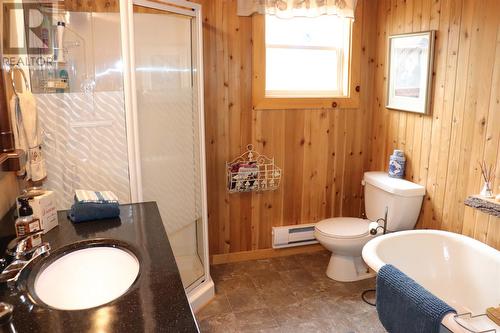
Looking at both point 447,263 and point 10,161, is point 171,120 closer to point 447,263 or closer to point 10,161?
point 10,161

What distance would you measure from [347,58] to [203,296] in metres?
2.19

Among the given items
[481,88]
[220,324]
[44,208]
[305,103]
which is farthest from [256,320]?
[481,88]

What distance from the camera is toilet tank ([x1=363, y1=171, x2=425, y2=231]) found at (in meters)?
2.77

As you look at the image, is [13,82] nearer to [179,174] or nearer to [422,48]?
[179,174]

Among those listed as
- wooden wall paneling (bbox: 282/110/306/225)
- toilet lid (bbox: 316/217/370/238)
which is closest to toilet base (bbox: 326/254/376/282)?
toilet lid (bbox: 316/217/370/238)

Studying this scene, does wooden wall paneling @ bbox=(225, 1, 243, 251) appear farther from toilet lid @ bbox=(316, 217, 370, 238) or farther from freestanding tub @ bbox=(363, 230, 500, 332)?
freestanding tub @ bbox=(363, 230, 500, 332)

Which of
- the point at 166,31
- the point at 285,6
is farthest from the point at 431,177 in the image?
the point at 166,31

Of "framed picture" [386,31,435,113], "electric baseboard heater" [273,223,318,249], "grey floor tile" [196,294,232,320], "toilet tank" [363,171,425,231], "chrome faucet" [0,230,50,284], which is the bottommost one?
"grey floor tile" [196,294,232,320]

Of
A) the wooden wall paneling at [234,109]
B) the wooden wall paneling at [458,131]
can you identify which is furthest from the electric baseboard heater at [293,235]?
the wooden wall paneling at [458,131]

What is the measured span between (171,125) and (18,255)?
4.74ft

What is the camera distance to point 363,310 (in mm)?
2652

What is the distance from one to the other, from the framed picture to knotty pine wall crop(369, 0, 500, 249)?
0.05 metres

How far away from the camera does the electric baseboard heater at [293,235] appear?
3.35 meters

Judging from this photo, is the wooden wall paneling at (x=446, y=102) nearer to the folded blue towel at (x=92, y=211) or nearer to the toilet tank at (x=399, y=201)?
the toilet tank at (x=399, y=201)
